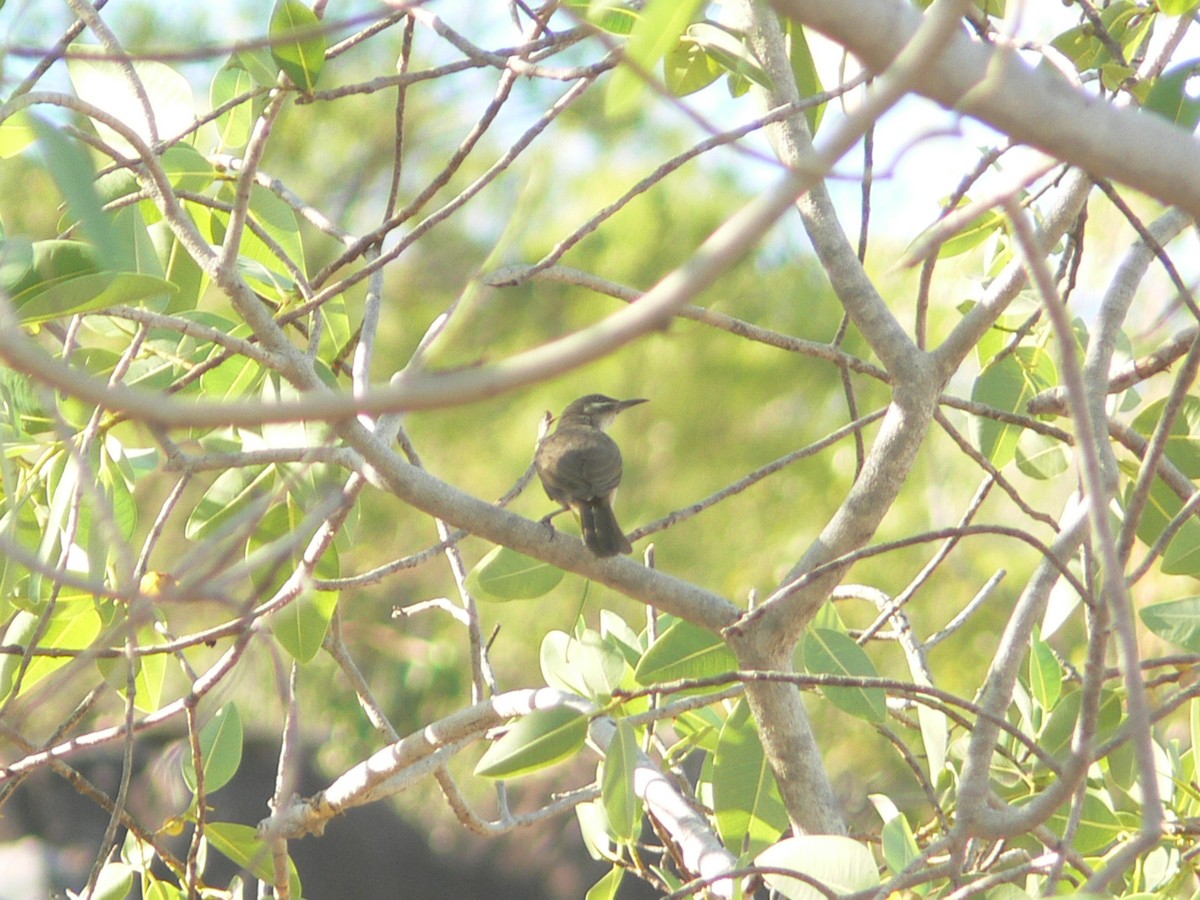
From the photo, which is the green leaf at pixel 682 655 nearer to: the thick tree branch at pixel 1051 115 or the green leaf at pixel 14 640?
the green leaf at pixel 14 640

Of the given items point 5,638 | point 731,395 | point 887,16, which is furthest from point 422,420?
point 887,16

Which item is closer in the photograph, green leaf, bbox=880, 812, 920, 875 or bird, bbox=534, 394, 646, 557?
green leaf, bbox=880, 812, 920, 875

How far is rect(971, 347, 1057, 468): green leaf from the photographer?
2.22 metres

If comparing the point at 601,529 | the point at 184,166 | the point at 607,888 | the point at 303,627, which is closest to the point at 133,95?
the point at 184,166

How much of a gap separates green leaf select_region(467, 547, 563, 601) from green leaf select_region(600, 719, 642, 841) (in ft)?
1.43

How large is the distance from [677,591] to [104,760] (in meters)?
4.75

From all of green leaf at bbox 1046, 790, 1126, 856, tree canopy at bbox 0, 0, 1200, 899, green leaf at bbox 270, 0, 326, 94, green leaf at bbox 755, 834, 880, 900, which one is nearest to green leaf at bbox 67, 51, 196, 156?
tree canopy at bbox 0, 0, 1200, 899

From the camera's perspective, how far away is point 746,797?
71.2 inches

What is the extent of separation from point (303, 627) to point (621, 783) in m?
0.69

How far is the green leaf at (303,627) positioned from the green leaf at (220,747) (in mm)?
183

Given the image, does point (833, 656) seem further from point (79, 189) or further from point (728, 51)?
point (79, 189)

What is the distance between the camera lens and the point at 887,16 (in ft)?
2.48

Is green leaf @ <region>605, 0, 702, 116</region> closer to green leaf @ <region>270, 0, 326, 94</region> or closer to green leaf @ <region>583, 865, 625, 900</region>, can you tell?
green leaf @ <region>270, 0, 326, 94</region>

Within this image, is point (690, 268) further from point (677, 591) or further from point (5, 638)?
point (5, 638)
